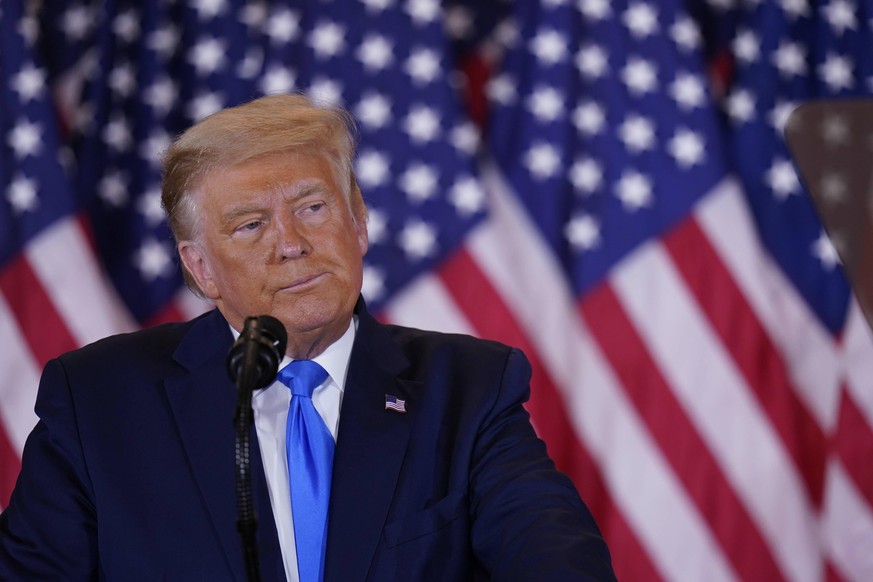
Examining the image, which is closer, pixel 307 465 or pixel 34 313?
pixel 307 465

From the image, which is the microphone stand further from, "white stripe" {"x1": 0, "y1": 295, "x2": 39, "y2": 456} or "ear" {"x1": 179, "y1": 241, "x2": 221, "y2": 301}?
"white stripe" {"x1": 0, "y1": 295, "x2": 39, "y2": 456}

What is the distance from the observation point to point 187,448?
6.23 ft

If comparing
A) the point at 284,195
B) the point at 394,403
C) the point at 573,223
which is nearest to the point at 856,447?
the point at 573,223

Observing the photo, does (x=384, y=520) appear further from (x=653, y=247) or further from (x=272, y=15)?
(x=272, y=15)

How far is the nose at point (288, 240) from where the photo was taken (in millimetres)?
1939

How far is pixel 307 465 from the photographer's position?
1.89 meters

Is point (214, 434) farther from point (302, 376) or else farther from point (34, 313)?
point (34, 313)

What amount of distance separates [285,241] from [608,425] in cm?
162

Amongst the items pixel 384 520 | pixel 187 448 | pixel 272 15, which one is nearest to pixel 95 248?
pixel 272 15

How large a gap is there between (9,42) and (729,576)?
272 centimetres

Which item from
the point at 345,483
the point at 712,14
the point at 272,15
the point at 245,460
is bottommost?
the point at 345,483

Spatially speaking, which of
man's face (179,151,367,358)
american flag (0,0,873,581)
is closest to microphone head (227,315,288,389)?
man's face (179,151,367,358)

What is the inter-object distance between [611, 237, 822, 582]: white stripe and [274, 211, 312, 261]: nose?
5.03 ft

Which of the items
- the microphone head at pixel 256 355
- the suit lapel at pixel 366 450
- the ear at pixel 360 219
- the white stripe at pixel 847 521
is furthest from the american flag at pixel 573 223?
the microphone head at pixel 256 355
